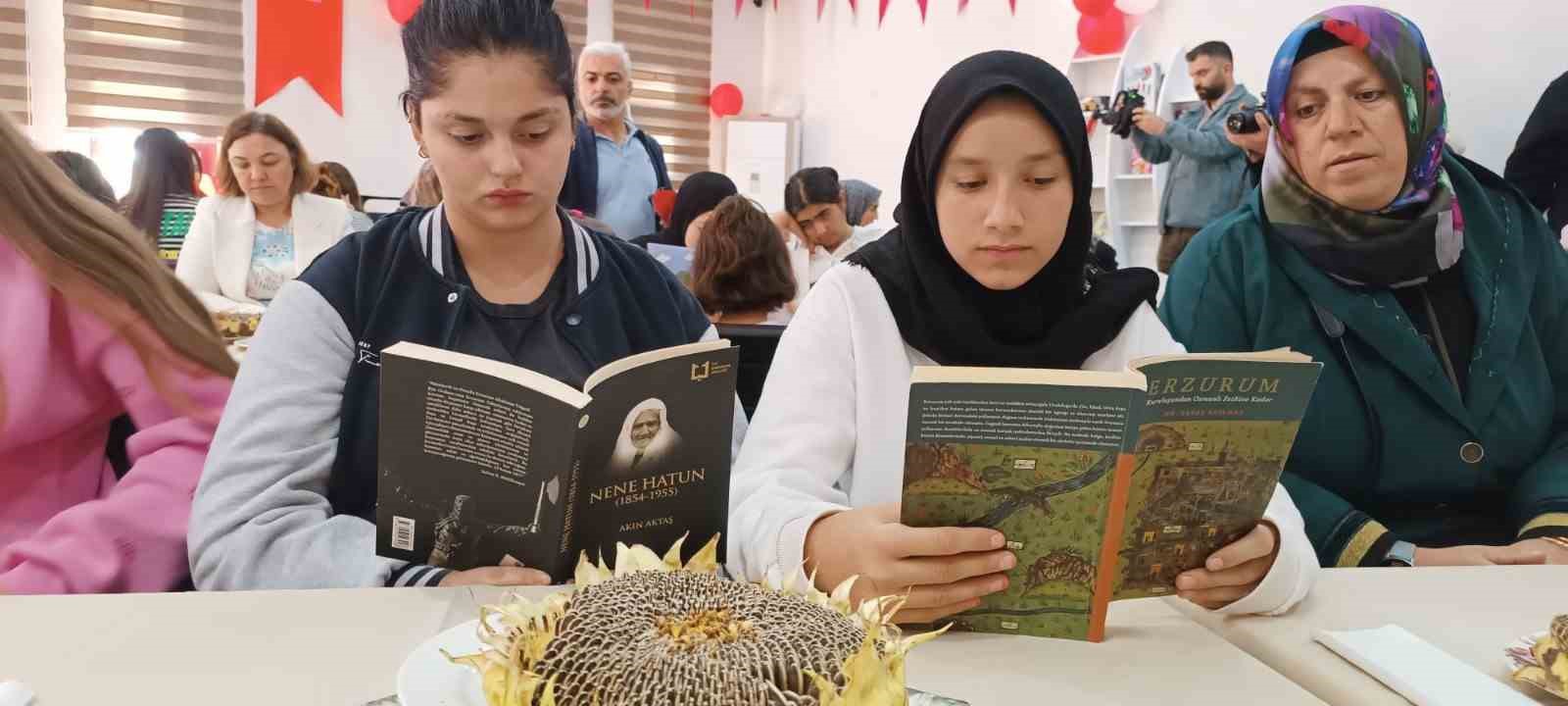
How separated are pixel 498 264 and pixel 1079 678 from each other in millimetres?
889

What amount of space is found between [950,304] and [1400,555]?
738 millimetres

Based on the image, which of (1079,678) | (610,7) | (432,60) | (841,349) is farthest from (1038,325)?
(610,7)

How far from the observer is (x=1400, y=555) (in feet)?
4.64

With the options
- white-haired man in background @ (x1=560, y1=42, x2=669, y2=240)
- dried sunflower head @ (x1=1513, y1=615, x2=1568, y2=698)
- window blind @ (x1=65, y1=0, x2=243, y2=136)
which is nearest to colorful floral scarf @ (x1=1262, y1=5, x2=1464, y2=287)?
dried sunflower head @ (x1=1513, y1=615, x2=1568, y2=698)

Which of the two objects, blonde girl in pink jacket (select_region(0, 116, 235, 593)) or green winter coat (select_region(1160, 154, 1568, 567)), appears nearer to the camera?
blonde girl in pink jacket (select_region(0, 116, 235, 593))

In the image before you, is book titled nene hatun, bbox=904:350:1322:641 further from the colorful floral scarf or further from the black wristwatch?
the colorful floral scarf

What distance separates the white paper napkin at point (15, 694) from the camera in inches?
26.4

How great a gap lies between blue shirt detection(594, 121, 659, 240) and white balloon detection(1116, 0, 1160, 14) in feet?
10.4

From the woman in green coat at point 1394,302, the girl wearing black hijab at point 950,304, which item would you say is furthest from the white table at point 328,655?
the woman in green coat at point 1394,302

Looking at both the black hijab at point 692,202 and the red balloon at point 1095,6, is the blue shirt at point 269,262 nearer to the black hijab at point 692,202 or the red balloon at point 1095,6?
the black hijab at point 692,202

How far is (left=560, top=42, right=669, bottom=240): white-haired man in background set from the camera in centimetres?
397

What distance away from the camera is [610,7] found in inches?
313

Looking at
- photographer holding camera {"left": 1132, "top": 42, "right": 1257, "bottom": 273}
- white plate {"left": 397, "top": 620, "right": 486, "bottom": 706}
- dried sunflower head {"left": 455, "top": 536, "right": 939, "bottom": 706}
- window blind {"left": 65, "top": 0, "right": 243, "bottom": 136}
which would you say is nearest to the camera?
dried sunflower head {"left": 455, "top": 536, "right": 939, "bottom": 706}

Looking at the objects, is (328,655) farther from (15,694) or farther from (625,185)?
(625,185)
